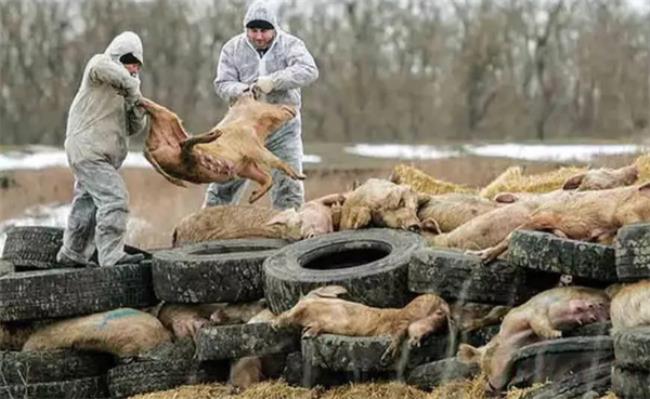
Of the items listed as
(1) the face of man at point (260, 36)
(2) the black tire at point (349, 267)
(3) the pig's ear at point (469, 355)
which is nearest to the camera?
(3) the pig's ear at point (469, 355)

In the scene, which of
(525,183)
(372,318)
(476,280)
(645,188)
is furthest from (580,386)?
(525,183)

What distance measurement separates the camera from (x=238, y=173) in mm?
11016

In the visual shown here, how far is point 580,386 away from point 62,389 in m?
4.04

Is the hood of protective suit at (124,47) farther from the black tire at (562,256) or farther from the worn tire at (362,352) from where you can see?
the black tire at (562,256)

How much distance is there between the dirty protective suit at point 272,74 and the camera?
11.9 meters

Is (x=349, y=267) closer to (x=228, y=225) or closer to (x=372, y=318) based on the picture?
(x=372, y=318)

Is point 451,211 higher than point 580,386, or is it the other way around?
point 451,211

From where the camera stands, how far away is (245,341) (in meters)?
9.55

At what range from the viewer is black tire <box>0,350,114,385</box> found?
10297 millimetres

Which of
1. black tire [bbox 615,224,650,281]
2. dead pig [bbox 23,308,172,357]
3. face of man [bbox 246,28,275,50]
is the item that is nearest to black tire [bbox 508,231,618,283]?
black tire [bbox 615,224,650,281]

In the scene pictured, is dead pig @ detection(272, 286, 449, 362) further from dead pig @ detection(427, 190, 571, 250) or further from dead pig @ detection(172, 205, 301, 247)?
dead pig @ detection(172, 205, 301, 247)

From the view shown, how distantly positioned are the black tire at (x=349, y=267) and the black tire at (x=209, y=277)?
171mm

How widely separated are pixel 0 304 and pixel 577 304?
4.33 meters

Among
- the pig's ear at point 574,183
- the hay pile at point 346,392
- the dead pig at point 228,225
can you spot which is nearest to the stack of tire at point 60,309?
the hay pile at point 346,392
